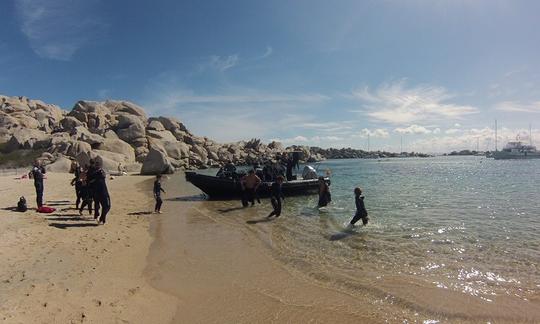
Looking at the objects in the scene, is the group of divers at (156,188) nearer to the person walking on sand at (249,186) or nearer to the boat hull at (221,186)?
the person walking on sand at (249,186)

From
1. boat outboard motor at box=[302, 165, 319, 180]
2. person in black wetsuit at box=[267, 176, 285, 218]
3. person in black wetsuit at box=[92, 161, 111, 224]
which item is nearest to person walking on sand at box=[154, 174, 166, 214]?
person in black wetsuit at box=[92, 161, 111, 224]

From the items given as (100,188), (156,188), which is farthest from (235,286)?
(156,188)

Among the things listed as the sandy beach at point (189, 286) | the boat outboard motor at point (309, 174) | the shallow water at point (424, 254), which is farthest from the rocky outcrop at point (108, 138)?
the sandy beach at point (189, 286)

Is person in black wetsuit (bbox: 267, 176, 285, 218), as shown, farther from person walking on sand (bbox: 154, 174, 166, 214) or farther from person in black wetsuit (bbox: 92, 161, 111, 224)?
person in black wetsuit (bbox: 92, 161, 111, 224)

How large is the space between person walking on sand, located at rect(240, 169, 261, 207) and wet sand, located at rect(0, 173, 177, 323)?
710 centimetres

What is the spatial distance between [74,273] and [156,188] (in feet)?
26.9

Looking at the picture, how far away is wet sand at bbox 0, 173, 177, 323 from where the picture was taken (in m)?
Answer: 5.19

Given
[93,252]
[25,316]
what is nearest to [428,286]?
[25,316]

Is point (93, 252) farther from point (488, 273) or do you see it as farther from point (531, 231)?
point (531, 231)

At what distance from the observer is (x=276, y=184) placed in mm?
15492

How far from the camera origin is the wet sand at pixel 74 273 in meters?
5.19

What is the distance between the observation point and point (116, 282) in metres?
6.64

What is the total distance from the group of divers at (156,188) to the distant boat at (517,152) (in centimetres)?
10030

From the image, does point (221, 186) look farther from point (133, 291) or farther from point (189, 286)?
point (133, 291)
